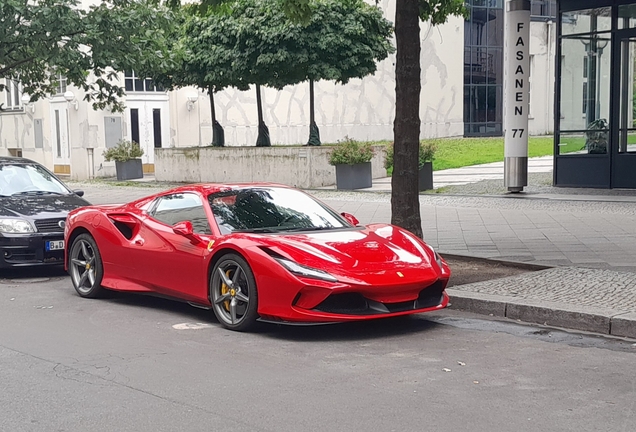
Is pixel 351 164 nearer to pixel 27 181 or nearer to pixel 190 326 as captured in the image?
pixel 27 181

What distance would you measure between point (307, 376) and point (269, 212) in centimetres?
255

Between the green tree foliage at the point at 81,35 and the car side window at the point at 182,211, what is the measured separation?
391 inches

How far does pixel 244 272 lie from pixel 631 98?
15.0 metres

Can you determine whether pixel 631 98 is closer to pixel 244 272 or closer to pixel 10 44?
pixel 10 44

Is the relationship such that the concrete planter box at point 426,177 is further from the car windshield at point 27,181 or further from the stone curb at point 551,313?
the stone curb at point 551,313

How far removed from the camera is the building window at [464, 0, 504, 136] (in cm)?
4722

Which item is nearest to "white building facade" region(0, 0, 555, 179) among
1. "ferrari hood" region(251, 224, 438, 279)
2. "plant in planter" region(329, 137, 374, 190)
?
"plant in planter" region(329, 137, 374, 190)

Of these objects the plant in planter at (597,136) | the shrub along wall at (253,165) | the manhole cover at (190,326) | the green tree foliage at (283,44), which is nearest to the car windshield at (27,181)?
the manhole cover at (190,326)

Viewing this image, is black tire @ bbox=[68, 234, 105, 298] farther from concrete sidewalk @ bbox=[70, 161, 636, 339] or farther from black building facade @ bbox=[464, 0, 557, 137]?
black building facade @ bbox=[464, 0, 557, 137]

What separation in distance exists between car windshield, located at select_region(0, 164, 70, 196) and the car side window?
12.4ft

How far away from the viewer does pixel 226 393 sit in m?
5.58

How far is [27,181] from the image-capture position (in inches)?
476

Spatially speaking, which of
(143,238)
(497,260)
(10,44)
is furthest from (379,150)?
(143,238)

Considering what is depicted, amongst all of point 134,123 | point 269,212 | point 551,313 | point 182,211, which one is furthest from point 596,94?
point 134,123
